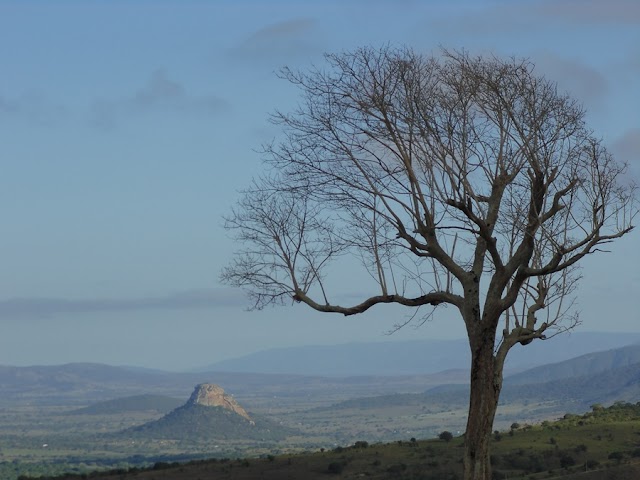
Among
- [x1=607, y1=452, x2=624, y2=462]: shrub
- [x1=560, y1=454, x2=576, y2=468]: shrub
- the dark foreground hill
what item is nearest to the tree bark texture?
the dark foreground hill

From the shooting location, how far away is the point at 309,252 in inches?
1127

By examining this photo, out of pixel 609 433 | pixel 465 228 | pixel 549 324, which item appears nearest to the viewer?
pixel 465 228

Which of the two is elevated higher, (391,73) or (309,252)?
(391,73)

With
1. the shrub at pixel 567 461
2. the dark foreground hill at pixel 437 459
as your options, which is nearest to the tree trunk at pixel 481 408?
the dark foreground hill at pixel 437 459

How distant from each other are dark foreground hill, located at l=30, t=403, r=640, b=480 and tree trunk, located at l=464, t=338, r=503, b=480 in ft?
114

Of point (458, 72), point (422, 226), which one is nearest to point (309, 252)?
point (422, 226)

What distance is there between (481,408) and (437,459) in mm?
45746

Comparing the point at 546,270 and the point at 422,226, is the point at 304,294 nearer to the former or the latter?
the point at 422,226

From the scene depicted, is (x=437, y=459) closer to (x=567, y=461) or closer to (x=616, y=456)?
(x=567, y=461)

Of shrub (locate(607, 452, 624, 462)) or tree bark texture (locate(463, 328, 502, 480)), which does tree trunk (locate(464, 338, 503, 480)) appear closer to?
tree bark texture (locate(463, 328, 502, 480))

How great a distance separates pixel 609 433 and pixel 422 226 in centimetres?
4999

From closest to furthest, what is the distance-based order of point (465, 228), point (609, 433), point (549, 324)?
1. point (465, 228)
2. point (549, 324)
3. point (609, 433)

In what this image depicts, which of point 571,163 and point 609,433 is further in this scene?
point 609,433

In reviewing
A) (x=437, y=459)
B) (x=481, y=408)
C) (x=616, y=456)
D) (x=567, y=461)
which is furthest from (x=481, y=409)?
(x=437, y=459)
